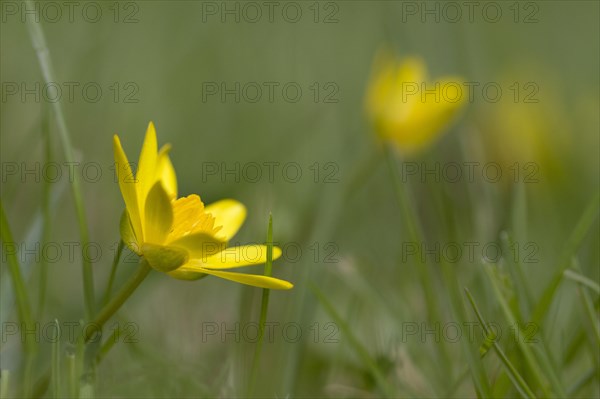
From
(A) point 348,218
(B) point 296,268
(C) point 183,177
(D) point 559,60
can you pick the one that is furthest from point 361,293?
(D) point 559,60

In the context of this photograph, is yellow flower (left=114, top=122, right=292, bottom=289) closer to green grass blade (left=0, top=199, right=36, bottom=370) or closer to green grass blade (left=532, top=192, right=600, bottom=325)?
green grass blade (left=0, top=199, right=36, bottom=370)

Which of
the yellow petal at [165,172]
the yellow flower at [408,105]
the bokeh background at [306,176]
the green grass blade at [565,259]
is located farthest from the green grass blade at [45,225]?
the yellow flower at [408,105]

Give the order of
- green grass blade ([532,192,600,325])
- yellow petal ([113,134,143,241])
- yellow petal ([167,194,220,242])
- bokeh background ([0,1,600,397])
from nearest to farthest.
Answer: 1. yellow petal ([113,134,143,241])
2. yellow petal ([167,194,220,242])
3. green grass blade ([532,192,600,325])
4. bokeh background ([0,1,600,397])

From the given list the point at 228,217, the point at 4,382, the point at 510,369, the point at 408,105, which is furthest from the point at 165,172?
the point at 408,105

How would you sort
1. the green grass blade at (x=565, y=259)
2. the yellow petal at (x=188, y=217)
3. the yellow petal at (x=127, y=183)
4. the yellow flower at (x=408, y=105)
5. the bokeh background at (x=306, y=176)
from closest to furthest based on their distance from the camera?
the yellow petal at (x=127, y=183) < the yellow petal at (x=188, y=217) < the green grass blade at (x=565, y=259) < the bokeh background at (x=306, y=176) < the yellow flower at (x=408, y=105)

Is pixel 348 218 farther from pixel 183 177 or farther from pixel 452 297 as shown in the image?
pixel 452 297

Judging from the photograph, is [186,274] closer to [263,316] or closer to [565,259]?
[263,316]

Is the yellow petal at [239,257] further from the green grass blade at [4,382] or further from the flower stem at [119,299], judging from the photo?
the green grass blade at [4,382]

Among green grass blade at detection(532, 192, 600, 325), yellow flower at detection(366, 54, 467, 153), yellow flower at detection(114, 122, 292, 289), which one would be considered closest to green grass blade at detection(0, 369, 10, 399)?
yellow flower at detection(114, 122, 292, 289)
